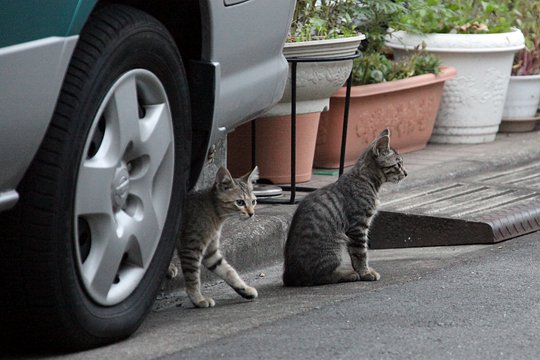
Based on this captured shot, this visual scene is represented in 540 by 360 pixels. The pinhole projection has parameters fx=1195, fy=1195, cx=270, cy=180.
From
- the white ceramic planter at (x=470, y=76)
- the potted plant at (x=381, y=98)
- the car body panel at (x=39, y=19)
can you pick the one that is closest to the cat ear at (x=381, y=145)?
the potted plant at (x=381, y=98)

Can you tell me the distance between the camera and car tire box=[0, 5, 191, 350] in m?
3.37

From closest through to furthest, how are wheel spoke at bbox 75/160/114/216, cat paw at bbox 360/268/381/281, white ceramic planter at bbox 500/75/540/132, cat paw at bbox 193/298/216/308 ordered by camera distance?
wheel spoke at bbox 75/160/114/216, cat paw at bbox 193/298/216/308, cat paw at bbox 360/268/381/281, white ceramic planter at bbox 500/75/540/132

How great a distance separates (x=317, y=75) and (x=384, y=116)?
44.4 inches

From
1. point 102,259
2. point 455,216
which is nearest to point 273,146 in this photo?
point 455,216

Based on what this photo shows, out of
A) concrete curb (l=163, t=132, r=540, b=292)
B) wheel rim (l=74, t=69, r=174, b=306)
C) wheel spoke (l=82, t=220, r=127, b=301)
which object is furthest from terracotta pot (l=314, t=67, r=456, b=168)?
wheel spoke (l=82, t=220, r=127, b=301)

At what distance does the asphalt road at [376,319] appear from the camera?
3.73 m

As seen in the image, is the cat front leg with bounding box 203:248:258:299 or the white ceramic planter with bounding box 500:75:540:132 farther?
the white ceramic planter with bounding box 500:75:540:132

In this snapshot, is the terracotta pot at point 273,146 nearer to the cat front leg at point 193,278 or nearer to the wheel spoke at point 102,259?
the cat front leg at point 193,278

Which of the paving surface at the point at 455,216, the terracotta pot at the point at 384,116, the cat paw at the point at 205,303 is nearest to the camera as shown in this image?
the cat paw at the point at 205,303

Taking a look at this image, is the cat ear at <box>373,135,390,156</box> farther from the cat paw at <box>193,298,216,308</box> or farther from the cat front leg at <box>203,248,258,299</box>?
the cat paw at <box>193,298,216,308</box>

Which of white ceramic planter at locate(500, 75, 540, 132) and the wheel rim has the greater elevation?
the wheel rim

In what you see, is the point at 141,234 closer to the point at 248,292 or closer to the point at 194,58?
the point at 194,58

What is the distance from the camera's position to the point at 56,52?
3.25 meters

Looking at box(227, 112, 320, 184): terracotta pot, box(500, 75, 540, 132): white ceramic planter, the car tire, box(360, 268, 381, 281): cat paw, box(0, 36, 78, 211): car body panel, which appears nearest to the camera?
box(0, 36, 78, 211): car body panel
